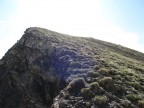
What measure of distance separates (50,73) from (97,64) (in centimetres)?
885

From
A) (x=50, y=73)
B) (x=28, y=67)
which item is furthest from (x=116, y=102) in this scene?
(x=28, y=67)

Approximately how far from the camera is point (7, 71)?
164 ft

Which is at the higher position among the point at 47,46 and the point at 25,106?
the point at 47,46

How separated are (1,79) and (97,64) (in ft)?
79.6

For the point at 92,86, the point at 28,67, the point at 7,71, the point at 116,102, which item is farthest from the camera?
the point at 7,71

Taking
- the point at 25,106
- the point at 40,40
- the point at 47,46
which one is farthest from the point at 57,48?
the point at 25,106

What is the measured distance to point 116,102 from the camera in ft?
74.7

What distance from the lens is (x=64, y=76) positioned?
33531 mm

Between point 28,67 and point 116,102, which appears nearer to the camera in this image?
point 116,102

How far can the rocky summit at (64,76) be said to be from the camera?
23906 mm

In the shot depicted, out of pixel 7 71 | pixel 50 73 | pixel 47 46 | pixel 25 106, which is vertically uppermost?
pixel 47 46

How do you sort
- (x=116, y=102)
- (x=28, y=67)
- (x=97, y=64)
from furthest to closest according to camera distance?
(x=28, y=67)
(x=97, y=64)
(x=116, y=102)

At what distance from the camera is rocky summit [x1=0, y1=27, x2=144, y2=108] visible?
23906mm

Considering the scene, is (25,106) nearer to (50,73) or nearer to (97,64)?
(50,73)
